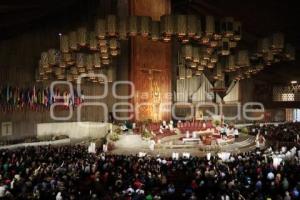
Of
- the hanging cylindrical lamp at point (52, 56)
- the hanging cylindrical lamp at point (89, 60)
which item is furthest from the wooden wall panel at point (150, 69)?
the hanging cylindrical lamp at point (52, 56)

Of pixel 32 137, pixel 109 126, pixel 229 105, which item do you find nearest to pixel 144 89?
pixel 109 126

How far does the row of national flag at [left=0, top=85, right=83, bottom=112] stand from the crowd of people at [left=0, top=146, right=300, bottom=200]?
7.78 metres

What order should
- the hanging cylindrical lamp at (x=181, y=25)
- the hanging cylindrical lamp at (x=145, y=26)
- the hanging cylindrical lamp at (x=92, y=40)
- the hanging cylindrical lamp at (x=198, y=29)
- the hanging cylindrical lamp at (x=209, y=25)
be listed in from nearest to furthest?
1. the hanging cylindrical lamp at (x=181, y=25)
2. the hanging cylindrical lamp at (x=198, y=29)
3. the hanging cylindrical lamp at (x=209, y=25)
4. the hanging cylindrical lamp at (x=145, y=26)
5. the hanging cylindrical lamp at (x=92, y=40)

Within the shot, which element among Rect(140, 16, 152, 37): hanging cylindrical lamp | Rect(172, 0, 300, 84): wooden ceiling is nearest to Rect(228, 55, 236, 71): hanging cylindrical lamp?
Rect(172, 0, 300, 84): wooden ceiling

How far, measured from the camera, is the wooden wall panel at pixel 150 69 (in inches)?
1049

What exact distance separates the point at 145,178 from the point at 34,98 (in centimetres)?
1426

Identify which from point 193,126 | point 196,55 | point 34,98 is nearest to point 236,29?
point 196,55

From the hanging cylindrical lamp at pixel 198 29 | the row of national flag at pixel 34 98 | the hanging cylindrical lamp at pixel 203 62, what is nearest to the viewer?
the hanging cylindrical lamp at pixel 198 29

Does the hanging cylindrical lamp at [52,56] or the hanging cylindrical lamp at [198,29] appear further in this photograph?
the hanging cylindrical lamp at [52,56]

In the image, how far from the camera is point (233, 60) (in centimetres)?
2288

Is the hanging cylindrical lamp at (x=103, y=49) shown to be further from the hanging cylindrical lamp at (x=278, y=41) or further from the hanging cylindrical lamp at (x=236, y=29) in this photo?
the hanging cylindrical lamp at (x=278, y=41)

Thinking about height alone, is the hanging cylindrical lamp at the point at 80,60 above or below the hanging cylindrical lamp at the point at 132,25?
below

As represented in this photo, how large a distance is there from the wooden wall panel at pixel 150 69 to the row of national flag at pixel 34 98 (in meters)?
4.42

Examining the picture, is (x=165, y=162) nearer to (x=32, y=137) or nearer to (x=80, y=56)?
(x=80, y=56)
